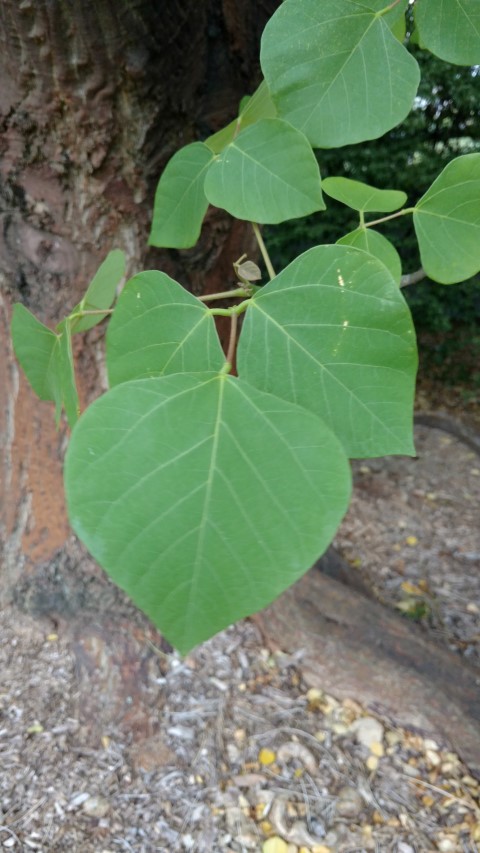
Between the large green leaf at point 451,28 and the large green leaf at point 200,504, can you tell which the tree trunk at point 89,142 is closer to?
the large green leaf at point 451,28

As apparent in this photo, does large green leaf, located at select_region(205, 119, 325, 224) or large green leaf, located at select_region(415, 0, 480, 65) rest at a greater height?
large green leaf, located at select_region(415, 0, 480, 65)

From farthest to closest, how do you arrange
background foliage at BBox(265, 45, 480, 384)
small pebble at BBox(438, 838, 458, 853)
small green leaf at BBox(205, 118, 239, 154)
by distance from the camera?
background foliage at BBox(265, 45, 480, 384) < small pebble at BBox(438, 838, 458, 853) < small green leaf at BBox(205, 118, 239, 154)

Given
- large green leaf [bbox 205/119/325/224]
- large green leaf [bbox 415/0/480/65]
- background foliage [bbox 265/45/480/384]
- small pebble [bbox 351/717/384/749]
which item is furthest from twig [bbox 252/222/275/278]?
background foliage [bbox 265/45/480/384]

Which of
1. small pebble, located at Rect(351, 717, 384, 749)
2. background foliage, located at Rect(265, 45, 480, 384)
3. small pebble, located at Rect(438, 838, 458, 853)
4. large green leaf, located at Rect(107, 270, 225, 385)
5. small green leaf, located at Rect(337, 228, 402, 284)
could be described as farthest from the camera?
background foliage, located at Rect(265, 45, 480, 384)

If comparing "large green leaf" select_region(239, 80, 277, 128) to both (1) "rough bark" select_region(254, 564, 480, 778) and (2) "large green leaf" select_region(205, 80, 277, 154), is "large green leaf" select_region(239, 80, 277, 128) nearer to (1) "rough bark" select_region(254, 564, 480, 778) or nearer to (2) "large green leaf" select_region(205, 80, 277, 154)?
(2) "large green leaf" select_region(205, 80, 277, 154)

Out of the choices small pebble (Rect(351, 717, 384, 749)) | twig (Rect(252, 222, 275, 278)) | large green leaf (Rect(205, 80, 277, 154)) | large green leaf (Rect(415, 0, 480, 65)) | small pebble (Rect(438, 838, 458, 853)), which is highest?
large green leaf (Rect(415, 0, 480, 65))

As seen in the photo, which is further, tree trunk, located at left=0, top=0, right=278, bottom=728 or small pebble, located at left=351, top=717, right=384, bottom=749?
small pebble, located at left=351, top=717, right=384, bottom=749

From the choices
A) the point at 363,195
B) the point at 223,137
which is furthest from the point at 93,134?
the point at 363,195

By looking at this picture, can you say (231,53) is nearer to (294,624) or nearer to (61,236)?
(61,236)
